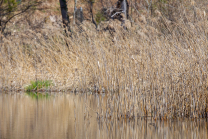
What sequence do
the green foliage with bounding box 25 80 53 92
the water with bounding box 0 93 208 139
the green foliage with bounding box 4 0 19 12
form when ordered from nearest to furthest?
the water with bounding box 0 93 208 139 < the green foliage with bounding box 25 80 53 92 < the green foliage with bounding box 4 0 19 12

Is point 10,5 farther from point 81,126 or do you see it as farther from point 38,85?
point 81,126

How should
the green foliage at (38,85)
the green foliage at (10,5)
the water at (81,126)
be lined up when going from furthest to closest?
the green foliage at (10,5) → the green foliage at (38,85) → the water at (81,126)

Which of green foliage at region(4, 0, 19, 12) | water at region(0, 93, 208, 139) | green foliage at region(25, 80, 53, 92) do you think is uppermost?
green foliage at region(4, 0, 19, 12)

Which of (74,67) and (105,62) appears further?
(74,67)

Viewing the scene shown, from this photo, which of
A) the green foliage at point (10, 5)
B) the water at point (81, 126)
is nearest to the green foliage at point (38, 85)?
the water at point (81, 126)

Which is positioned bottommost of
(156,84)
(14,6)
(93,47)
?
(156,84)

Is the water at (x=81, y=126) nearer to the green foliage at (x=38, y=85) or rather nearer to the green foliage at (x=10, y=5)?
the green foliage at (x=38, y=85)

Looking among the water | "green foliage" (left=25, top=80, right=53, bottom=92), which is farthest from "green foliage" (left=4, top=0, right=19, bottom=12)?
the water

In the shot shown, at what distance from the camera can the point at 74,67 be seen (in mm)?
10445

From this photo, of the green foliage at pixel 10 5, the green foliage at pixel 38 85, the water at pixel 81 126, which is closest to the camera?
the water at pixel 81 126

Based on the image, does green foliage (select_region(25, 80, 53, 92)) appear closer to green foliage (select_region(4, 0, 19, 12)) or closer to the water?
the water

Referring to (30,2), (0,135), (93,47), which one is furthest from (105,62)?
(30,2)

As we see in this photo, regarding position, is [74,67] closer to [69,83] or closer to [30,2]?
[69,83]

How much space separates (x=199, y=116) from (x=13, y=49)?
24.6 feet
